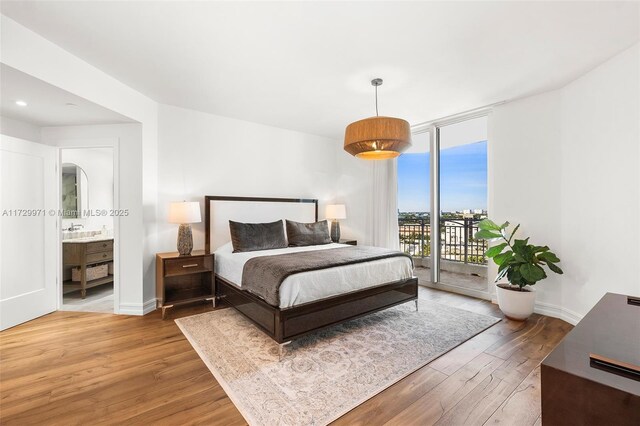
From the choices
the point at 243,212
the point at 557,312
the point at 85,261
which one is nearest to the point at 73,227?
the point at 85,261

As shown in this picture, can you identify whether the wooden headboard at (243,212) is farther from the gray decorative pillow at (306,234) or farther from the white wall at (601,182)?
the white wall at (601,182)

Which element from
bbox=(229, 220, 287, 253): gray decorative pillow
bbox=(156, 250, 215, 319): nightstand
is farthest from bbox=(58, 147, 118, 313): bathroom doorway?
bbox=(229, 220, 287, 253): gray decorative pillow

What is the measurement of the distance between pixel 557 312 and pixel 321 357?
114 inches

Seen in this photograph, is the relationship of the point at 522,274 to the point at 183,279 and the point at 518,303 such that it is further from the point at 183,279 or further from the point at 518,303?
the point at 183,279

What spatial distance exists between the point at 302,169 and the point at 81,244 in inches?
140

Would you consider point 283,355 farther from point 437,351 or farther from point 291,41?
point 291,41

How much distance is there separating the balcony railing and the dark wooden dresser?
360 cm

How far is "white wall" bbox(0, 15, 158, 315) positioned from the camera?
2137 mm

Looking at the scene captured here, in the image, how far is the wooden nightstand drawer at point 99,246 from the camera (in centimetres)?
416

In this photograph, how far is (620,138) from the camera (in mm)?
2615

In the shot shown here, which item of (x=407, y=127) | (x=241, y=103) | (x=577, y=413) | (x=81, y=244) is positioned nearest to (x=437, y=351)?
(x=577, y=413)

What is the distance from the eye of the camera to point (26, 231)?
3.28 m

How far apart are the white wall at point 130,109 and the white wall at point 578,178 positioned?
4.49 m

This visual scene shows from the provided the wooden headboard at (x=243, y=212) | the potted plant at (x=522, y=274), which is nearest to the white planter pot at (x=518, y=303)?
the potted plant at (x=522, y=274)
